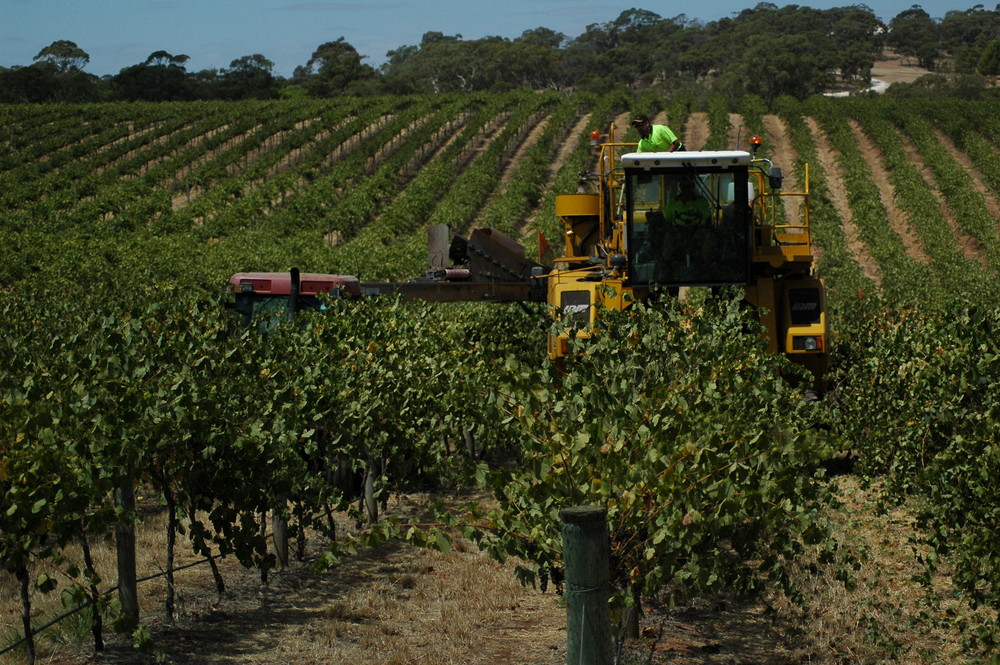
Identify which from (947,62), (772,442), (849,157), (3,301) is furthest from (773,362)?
(947,62)

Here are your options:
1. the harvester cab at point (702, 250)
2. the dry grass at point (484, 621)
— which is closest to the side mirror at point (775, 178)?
the harvester cab at point (702, 250)

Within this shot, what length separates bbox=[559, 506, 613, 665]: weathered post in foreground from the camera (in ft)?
12.5

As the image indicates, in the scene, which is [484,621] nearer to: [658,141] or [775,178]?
[775,178]

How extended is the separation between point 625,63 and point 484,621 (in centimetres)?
14746

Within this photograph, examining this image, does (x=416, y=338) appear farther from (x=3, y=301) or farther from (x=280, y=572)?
(x=3, y=301)

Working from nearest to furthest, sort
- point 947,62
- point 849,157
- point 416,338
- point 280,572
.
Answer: point 280,572 < point 416,338 < point 849,157 < point 947,62

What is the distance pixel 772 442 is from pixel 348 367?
4464mm

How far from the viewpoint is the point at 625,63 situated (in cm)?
14888

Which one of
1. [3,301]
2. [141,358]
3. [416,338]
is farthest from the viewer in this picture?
[3,301]

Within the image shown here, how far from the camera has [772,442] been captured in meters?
5.32

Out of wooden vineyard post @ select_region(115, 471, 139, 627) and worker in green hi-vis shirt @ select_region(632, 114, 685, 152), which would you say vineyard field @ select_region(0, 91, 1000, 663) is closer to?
wooden vineyard post @ select_region(115, 471, 139, 627)

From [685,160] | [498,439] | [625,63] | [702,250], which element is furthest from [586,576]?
[625,63]

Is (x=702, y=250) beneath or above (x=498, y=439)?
above

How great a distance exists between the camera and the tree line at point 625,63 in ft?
291
